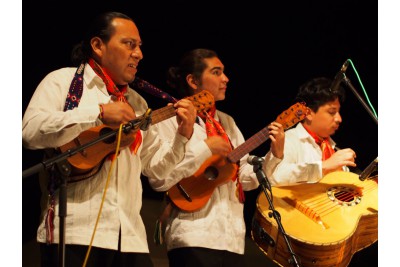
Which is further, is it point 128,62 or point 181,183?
point 181,183

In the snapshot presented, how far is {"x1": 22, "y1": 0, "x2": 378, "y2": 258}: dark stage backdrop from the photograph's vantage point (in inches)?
173

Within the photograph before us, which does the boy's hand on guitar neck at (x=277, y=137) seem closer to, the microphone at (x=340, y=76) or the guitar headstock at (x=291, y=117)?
the guitar headstock at (x=291, y=117)

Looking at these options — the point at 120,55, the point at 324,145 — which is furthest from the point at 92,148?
the point at 324,145

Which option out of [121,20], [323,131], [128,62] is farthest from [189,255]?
[323,131]

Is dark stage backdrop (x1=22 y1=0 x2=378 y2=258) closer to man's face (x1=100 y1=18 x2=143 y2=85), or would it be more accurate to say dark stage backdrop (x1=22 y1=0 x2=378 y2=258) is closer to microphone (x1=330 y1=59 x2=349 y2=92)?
microphone (x1=330 y1=59 x2=349 y2=92)

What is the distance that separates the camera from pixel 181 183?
2.99 m

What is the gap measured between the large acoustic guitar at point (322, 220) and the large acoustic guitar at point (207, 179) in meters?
0.33

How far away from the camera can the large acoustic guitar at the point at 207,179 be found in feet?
9.55

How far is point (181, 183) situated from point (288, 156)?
2.85 feet

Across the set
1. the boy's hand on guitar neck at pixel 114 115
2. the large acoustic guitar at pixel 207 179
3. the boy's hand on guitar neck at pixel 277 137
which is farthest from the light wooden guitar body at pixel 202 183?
the boy's hand on guitar neck at pixel 114 115

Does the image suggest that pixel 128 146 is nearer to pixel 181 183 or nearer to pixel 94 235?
pixel 94 235

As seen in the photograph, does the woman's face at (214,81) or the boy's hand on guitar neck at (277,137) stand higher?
the woman's face at (214,81)

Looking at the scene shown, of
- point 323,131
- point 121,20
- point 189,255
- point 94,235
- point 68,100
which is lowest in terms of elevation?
point 189,255

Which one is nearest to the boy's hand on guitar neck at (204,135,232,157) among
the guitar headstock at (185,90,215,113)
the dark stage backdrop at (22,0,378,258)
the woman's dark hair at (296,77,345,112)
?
the guitar headstock at (185,90,215,113)
